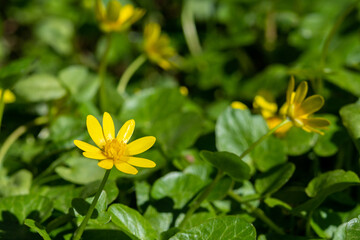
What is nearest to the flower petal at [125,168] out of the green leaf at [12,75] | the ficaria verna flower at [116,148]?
the ficaria verna flower at [116,148]

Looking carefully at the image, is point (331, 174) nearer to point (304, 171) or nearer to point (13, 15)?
point (304, 171)

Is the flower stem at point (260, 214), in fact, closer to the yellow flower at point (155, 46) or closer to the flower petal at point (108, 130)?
the flower petal at point (108, 130)

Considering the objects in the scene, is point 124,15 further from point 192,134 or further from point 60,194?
point 60,194

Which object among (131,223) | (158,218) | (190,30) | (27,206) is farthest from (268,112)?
(190,30)

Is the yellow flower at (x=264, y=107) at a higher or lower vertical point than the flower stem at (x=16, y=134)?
lower

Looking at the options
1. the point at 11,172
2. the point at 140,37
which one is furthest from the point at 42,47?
the point at 11,172

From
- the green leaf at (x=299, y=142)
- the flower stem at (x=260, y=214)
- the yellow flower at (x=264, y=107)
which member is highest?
the yellow flower at (x=264, y=107)

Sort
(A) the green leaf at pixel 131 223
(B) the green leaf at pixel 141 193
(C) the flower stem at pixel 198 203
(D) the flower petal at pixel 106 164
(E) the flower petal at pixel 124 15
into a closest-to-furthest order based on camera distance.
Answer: (D) the flower petal at pixel 106 164, (A) the green leaf at pixel 131 223, (C) the flower stem at pixel 198 203, (B) the green leaf at pixel 141 193, (E) the flower petal at pixel 124 15
